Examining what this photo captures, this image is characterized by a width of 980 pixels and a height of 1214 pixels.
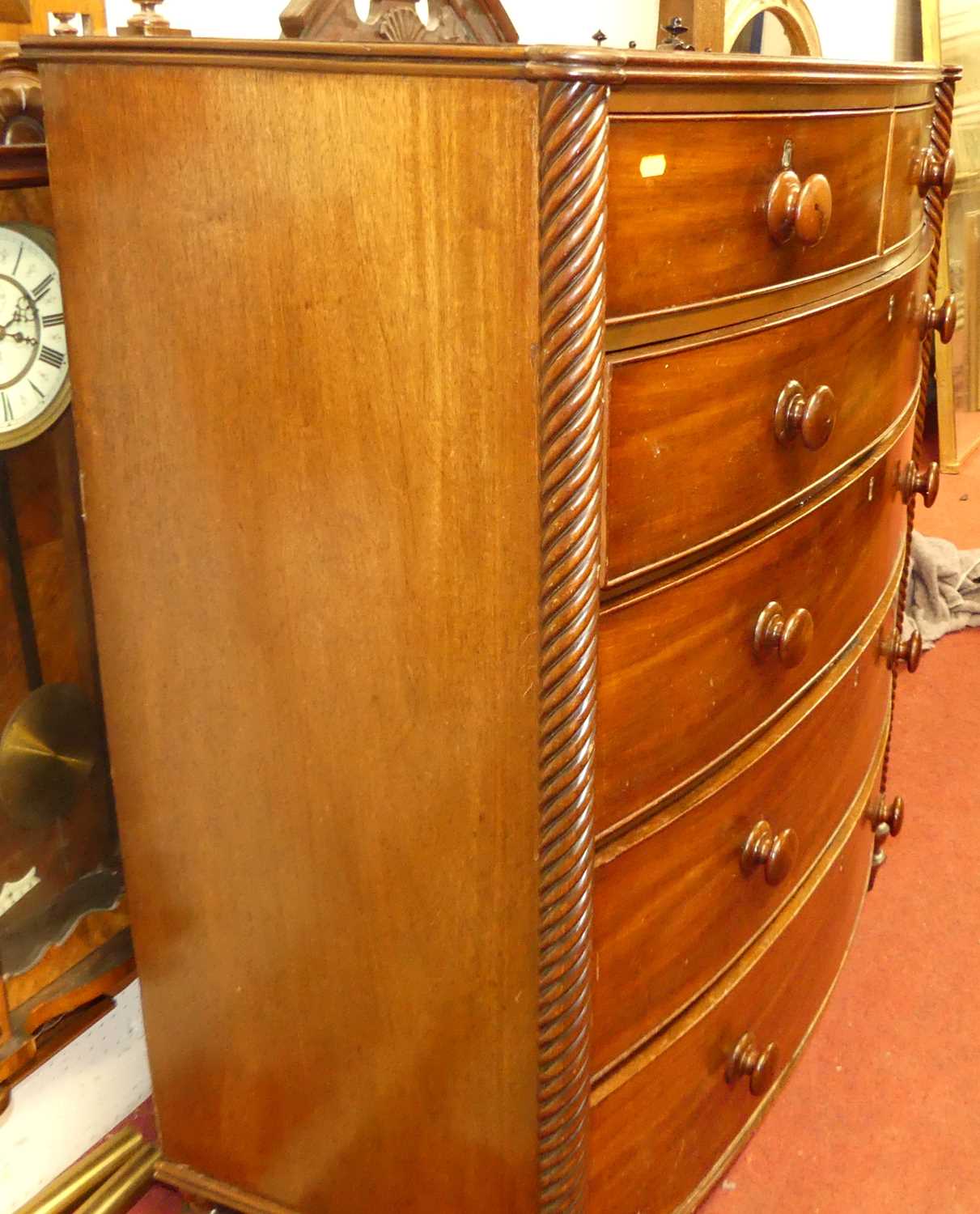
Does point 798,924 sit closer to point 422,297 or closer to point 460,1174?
point 460,1174

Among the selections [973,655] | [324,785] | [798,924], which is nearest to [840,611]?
[798,924]

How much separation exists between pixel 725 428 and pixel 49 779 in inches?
33.9

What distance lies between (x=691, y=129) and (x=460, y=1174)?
96 cm

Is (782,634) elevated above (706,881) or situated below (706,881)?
above

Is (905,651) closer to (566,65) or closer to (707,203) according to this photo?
(707,203)

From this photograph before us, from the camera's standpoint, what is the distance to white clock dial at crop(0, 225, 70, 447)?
1.23 meters

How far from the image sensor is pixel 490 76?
0.81 m

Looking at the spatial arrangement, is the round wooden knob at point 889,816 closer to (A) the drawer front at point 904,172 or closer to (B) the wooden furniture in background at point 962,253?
(A) the drawer front at point 904,172

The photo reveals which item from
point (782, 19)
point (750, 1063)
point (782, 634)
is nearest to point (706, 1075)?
point (750, 1063)

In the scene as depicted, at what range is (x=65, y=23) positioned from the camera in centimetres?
117

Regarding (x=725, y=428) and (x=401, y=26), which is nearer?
(x=725, y=428)

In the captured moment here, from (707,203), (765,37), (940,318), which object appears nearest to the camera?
(707,203)

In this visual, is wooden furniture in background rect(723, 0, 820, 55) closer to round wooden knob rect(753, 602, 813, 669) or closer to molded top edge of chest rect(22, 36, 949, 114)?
molded top edge of chest rect(22, 36, 949, 114)

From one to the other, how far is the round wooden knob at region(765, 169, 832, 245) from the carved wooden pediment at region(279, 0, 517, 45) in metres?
0.45
